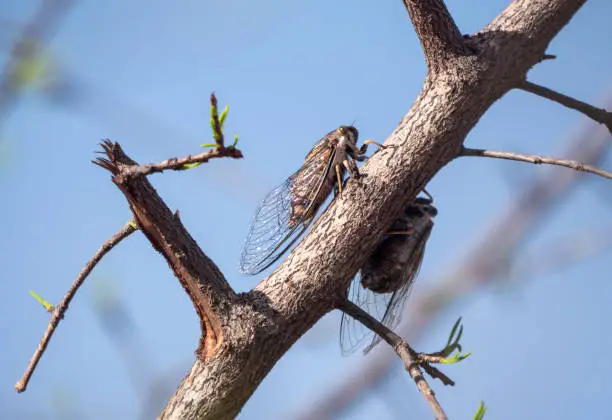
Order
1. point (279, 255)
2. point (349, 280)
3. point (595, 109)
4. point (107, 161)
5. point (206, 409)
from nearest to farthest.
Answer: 1. point (107, 161)
2. point (206, 409)
3. point (349, 280)
4. point (595, 109)
5. point (279, 255)

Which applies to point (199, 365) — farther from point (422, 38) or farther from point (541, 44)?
point (541, 44)

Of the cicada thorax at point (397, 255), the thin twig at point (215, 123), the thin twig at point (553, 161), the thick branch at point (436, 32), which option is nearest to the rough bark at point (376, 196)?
the thick branch at point (436, 32)

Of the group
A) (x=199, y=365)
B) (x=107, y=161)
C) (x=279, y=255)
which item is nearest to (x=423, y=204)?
(x=279, y=255)

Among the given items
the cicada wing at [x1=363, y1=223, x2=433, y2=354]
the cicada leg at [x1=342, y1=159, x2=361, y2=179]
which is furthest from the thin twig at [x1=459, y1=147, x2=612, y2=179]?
the cicada wing at [x1=363, y1=223, x2=433, y2=354]

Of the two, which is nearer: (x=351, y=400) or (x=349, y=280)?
(x=351, y=400)

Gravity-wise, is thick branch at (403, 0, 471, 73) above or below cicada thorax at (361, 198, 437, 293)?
above

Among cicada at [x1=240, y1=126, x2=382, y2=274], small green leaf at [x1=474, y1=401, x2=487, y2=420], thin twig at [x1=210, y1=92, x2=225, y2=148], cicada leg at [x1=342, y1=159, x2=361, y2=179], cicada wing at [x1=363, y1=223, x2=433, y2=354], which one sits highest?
cicada at [x1=240, y1=126, x2=382, y2=274]

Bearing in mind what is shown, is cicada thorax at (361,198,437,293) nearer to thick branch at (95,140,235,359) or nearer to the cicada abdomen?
the cicada abdomen
